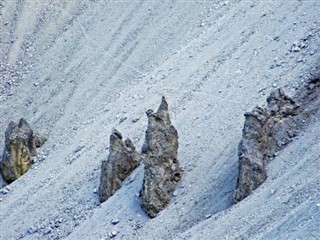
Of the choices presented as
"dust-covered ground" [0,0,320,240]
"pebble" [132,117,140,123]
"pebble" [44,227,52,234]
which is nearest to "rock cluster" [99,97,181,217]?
"dust-covered ground" [0,0,320,240]

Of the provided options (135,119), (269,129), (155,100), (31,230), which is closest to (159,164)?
(269,129)

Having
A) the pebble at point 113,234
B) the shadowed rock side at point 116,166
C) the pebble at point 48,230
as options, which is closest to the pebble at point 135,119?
the shadowed rock side at point 116,166

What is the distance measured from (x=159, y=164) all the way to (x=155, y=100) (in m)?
6.06

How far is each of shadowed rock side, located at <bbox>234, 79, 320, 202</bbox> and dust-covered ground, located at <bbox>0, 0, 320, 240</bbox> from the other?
0.35m

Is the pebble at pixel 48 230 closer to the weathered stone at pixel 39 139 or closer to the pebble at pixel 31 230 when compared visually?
the pebble at pixel 31 230

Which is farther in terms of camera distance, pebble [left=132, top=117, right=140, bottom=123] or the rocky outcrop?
the rocky outcrop

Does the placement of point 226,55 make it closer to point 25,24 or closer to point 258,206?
point 258,206

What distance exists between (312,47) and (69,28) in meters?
14.6

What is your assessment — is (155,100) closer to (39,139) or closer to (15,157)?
(39,139)

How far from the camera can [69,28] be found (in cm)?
3225

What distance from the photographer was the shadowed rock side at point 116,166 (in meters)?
20.3

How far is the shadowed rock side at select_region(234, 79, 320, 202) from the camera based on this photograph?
16984 mm

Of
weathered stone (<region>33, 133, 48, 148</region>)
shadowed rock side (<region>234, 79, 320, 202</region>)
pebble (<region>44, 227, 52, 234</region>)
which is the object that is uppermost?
weathered stone (<region>33, 133, 48, 148</region>)

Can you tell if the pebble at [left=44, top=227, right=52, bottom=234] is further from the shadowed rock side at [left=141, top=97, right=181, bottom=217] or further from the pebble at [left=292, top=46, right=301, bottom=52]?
the pebble at [left=292, top=46, right=301, bottom=52]
